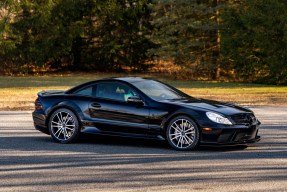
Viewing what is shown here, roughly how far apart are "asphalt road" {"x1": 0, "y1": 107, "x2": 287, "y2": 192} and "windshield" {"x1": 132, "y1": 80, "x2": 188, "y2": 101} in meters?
0.89

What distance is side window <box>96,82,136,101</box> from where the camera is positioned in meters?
12.6

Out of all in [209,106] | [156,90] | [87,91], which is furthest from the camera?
[87,91]

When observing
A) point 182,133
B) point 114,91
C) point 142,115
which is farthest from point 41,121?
point 182,133

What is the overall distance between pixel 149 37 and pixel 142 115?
32617mm

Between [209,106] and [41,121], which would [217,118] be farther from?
[41,121]

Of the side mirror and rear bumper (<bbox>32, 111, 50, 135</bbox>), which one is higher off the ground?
the side mirror

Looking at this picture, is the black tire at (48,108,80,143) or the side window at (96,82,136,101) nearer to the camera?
the side window at (96,82,136,101)

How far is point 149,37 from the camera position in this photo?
44.6 metres

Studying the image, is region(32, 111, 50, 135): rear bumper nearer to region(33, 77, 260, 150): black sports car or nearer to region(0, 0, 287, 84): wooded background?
region(33, 77, 260, 150): black sports car

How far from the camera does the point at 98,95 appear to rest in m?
12.9

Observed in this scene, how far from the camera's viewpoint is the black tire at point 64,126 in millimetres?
12797

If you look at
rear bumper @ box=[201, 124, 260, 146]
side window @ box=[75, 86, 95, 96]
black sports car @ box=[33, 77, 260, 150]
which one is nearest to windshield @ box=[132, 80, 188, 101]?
black sports car @ box=[33, 77, 260, 150]

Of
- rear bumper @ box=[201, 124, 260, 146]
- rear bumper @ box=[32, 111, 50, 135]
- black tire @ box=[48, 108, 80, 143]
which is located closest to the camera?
rear bumper @ box=[201, 124, 260, 146]

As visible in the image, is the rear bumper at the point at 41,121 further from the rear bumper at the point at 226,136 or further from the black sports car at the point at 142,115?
the rear bumper at the point at 226,136
